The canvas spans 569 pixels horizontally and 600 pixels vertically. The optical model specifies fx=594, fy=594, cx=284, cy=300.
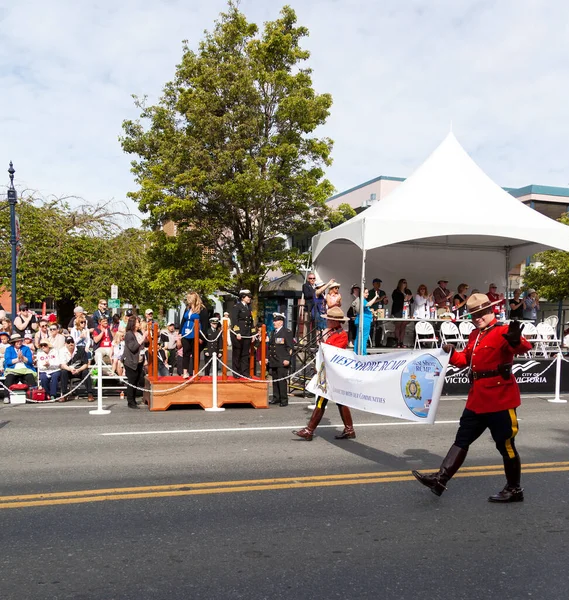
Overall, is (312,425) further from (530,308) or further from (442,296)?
(530,308)

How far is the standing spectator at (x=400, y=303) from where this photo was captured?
16172 mm

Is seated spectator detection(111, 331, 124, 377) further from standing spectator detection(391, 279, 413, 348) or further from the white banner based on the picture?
standing spectator detection(391, 279, 413, 348)

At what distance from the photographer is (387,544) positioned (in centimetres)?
438

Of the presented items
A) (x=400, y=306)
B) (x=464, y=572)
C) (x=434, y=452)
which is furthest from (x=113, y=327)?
(x=464, y=572)

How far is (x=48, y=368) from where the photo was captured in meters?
12.1

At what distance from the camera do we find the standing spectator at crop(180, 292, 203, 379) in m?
11.4

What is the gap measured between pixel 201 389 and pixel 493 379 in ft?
21.6

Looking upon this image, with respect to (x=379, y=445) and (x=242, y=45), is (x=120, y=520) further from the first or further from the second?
(x=242, y=45)

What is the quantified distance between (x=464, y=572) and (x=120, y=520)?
105 inches

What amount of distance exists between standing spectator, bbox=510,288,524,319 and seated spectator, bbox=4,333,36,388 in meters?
12.6

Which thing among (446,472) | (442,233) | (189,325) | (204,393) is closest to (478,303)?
(446,472)

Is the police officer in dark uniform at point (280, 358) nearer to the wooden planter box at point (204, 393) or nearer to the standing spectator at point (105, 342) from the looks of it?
the wooden planter box at point (204, 393)

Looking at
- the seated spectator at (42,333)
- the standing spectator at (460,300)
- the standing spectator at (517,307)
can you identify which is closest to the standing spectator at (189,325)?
the seated spectator at (42,333)

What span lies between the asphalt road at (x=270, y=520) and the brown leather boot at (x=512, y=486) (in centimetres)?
14
